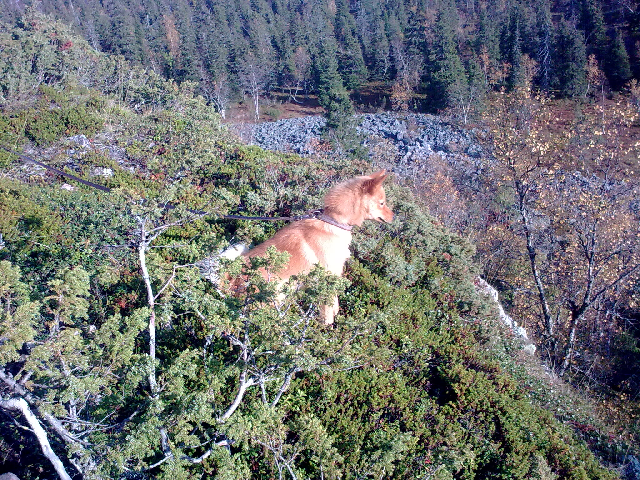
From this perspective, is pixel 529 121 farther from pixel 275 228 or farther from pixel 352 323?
pixel 352 323

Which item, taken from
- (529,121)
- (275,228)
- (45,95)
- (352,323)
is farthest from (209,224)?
(529,121)

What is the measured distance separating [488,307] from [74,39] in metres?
23.6

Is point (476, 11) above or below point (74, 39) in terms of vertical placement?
above

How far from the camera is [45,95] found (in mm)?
13820

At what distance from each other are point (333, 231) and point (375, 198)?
82 centimetres

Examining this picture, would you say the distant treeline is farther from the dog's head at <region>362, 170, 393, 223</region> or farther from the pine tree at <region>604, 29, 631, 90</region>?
the dog's head at <region>362, 170, 393, 223</region>

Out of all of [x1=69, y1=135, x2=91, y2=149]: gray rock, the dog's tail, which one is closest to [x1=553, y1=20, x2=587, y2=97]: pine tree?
[x1=69, y1=135, x2=91, y2=149]: gray rock

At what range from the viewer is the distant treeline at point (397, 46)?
5766cm

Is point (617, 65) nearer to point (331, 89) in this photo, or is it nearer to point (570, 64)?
point (570, 64)

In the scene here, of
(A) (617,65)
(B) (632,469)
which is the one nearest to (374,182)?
(B) (632,469)

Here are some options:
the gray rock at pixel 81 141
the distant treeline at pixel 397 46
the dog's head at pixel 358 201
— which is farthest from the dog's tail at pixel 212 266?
the distant treeline at pixel 397 46

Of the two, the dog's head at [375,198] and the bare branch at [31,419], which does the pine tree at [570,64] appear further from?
the bare branch at [31,419]

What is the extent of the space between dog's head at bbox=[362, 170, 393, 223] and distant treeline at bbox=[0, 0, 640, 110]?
54.8m

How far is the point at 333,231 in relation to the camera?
5.88 meters
